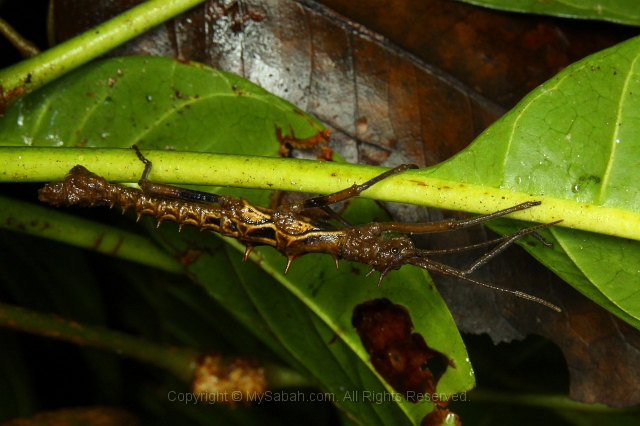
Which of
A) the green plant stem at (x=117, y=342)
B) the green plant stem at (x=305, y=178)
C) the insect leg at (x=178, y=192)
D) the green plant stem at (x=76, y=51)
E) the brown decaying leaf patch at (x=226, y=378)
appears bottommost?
the brown decaying leaf patch at (x=226, y=378)

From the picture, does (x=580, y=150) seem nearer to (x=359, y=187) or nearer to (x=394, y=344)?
(x=359, y=187)

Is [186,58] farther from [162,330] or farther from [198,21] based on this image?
[162,330]

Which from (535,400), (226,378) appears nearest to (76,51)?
(226,378)

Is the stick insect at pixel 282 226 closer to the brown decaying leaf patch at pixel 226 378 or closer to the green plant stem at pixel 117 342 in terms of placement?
the green plant stem at pixel 117 342

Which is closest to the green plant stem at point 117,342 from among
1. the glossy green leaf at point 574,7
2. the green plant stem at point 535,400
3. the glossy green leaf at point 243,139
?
the glossy green leaf at point 243,139

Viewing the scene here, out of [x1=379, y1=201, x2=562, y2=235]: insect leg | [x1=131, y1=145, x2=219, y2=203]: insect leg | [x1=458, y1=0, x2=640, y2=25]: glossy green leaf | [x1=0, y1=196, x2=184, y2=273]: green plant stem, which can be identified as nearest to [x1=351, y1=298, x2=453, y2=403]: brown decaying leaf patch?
[x1=379, y1=201, x2=562, y2=235]: insect leg

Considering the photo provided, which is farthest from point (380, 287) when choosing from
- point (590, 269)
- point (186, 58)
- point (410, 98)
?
point (186, 58)

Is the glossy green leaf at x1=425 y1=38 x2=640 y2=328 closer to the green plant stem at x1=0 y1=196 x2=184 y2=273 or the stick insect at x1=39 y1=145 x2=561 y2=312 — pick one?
the stick insect at x1=39 y1=145 x2=561 y2=312
